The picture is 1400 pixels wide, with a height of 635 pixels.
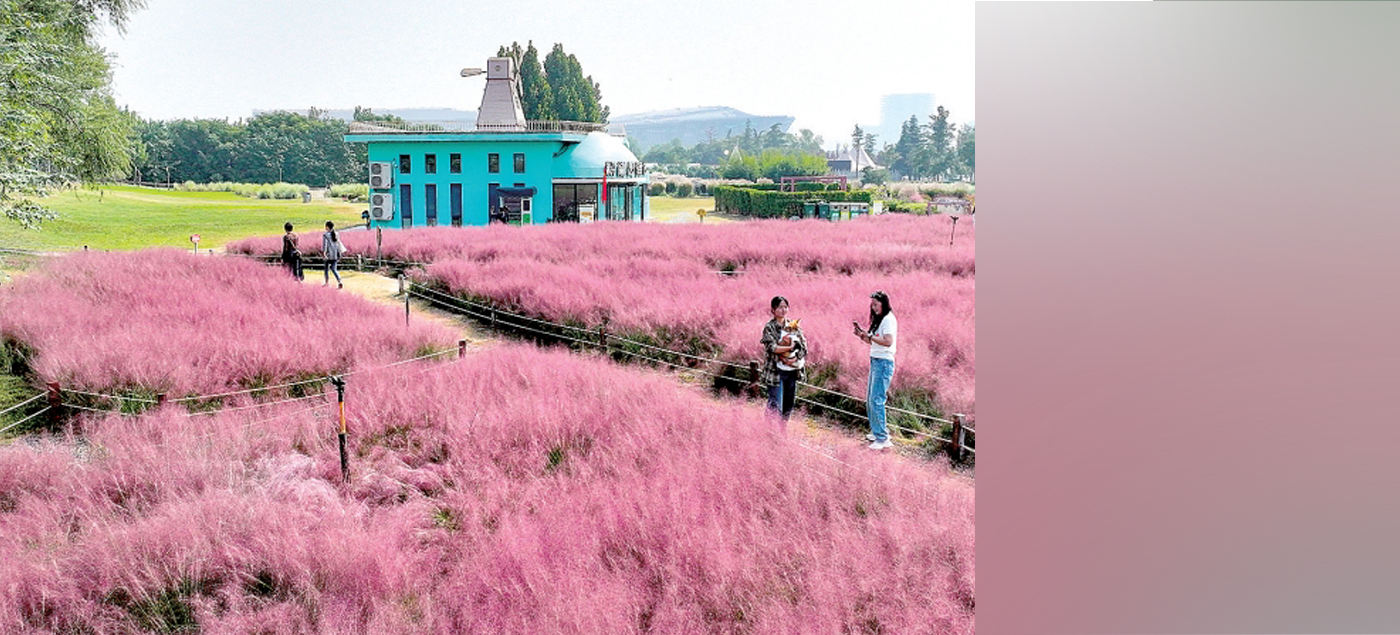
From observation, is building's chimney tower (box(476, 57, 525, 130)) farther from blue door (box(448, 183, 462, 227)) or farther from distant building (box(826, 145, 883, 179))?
distant building (box(826, 145, 883, 179))

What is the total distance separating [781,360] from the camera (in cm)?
762

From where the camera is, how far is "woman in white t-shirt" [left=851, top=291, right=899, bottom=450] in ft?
24.5

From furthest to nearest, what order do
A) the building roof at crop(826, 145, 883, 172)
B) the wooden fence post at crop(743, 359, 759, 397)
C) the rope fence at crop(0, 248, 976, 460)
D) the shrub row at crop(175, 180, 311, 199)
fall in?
the building roof at crop(826, 145, 883, 172), the shrub row at crop(175, 180, 311, 199), the wooden fence post at crop(743, 359, 759, 397), the rope fence at crop(0, 248, 976, 460)

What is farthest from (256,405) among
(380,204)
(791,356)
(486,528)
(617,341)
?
(380,204)

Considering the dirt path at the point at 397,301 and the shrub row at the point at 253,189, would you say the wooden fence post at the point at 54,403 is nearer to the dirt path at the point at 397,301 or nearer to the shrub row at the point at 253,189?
the dirt path at the point at 397,301

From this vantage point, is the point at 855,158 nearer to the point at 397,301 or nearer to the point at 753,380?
the point at 397,301

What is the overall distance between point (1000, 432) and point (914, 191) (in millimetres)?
61504

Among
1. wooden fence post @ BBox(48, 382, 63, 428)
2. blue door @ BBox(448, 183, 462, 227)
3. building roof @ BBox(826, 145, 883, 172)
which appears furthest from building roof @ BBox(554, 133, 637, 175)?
building roof @ BBox(826, 145, 883, 172)

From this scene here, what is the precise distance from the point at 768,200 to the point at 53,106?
34.6m

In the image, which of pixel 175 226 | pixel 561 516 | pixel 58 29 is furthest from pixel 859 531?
pixel 175 226

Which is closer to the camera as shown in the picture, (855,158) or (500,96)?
(500,96)

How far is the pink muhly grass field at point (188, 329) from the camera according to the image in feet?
31.2

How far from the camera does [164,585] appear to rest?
188 inches

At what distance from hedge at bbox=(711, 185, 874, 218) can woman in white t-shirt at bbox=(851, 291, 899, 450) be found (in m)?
38.0
